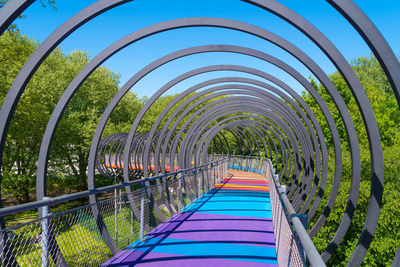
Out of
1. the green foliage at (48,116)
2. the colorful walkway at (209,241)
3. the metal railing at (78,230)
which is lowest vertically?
the colorful walkway at (209,241)

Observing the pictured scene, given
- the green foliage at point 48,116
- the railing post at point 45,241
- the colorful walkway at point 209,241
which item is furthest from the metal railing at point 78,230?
the green foliage at point 48,116

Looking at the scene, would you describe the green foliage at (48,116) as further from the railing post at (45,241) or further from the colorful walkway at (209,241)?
the railing post at (45,241)

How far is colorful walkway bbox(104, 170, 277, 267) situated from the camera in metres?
4.99

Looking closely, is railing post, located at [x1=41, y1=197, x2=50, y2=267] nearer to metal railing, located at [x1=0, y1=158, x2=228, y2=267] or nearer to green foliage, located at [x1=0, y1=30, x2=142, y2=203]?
metal railing, located at [x1=0, y1=158, x2=228, y2=267]

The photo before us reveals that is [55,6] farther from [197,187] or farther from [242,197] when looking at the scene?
[242,197]

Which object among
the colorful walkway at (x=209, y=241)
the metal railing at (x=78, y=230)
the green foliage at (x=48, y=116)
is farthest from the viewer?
the green foliage at (x=48, y=116)

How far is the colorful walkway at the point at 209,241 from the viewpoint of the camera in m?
4.99

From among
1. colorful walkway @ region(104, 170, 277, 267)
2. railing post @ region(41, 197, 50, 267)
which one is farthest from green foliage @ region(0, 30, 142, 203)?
railing post @ region(41, 197, 50, 267)

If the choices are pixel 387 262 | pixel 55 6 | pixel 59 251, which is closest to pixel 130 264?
pixel 59 251

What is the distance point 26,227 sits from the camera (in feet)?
11.0

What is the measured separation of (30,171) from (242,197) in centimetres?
1445

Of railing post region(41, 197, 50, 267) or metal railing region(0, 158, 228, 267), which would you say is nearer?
metal railing region(0, 158, 228, 267)

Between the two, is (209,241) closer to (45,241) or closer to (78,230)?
(78,230)

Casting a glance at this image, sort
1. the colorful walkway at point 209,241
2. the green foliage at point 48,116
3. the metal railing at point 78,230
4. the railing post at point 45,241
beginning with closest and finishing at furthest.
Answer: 1. the metal railing at point 78,230
2. the railing post at point 45,241
3. the colorful walkway at point 209,241
4. the green foliage at point 48,116
